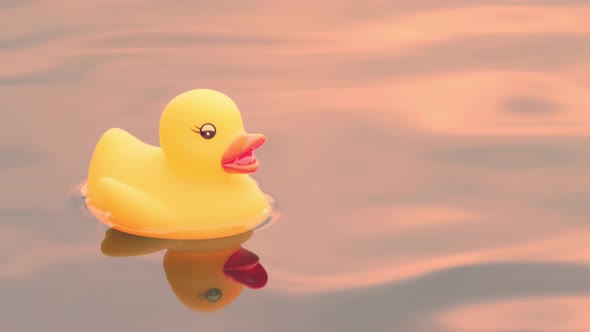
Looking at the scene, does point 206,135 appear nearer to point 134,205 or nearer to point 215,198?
point 215,198

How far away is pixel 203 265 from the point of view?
694 cm

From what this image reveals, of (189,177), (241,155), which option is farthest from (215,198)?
(241,155)

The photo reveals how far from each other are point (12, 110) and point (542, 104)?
3411 millimetres

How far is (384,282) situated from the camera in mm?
6820

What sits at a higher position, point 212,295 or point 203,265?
point 203,265

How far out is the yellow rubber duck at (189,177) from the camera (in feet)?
23.1

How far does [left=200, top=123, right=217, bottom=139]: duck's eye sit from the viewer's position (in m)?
7.08

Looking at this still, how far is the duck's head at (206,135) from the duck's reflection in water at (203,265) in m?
0.40

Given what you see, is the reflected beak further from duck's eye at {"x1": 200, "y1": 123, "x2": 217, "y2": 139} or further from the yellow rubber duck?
duck's eye at {"x1": 200, "y1": 123, "x2": 217, "y2": 139}

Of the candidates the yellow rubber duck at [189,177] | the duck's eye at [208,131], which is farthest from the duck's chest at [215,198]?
the duck's eye at [208,131]

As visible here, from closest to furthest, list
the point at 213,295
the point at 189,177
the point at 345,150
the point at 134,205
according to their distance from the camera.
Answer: the point at 213,295 < the point at 134,205 < the point at 189,177 < the point at 345,150

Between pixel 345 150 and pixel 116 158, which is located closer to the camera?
pixel 116 158

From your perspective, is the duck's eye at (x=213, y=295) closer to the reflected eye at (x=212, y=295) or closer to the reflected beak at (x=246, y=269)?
the reflected eye at (x=212, y=295)

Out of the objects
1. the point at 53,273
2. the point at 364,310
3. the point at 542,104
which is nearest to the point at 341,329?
the point at 364,310
